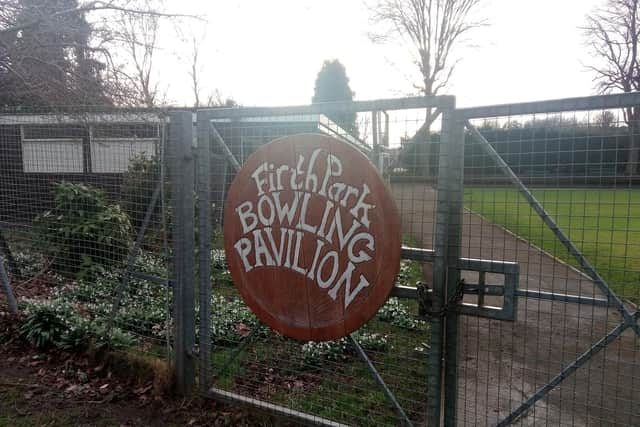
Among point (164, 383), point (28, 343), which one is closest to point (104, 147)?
point (28, 343)

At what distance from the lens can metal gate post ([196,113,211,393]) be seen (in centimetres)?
331

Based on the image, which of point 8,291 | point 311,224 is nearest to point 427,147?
point 311,224

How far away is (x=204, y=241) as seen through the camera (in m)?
3.34

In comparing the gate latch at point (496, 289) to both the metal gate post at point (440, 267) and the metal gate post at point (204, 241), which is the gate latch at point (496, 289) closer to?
the metal gate post at point (440, 267)

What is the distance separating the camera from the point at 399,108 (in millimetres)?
2586

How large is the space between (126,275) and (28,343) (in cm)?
144

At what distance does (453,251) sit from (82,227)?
16.7 ft

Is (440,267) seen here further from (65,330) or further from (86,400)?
(65,330)

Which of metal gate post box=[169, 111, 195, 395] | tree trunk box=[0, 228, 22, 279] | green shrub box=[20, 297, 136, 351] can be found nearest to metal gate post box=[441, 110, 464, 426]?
metal gate post box=[169, 111, 195, 395]

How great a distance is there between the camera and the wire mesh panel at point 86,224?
4.17 meters

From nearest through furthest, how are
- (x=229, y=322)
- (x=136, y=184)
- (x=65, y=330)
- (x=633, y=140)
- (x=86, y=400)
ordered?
(x=633, y=140) < (x=86, y=400) < (x=65, y=330) < (x=229, y=322) < (x=136, y=184)

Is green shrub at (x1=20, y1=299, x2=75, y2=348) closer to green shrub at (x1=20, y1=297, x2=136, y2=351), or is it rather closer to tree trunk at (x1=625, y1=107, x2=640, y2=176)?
green shrub at (x1=20, y1=297, x2=136, y2=351)

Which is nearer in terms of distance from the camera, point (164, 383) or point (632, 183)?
point (632, 183)

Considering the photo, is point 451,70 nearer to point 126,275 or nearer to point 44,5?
point 44,5
